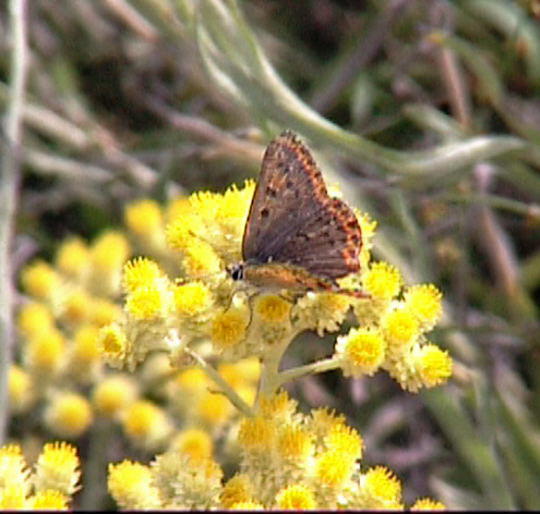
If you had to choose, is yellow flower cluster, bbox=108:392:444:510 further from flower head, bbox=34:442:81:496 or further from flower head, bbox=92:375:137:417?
flower head, bbox=92:375:137:417

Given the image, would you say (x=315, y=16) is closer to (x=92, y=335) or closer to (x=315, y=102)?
(x=315, y=102)

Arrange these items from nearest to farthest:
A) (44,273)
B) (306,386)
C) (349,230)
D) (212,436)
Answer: (349,230) → (212,436) → (44,273) → (306,386)

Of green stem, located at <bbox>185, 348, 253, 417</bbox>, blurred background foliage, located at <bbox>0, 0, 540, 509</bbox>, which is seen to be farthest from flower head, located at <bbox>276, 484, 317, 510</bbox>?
blurred background foliage, located at <bbox>0, 0, 540, 509</bbox>

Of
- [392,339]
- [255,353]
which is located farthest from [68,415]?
[392,339]

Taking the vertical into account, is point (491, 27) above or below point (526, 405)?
above

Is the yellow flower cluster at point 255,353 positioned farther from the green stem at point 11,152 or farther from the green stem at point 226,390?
the green stem at point 11,152

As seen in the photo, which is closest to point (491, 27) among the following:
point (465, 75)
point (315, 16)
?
point (465, 75)

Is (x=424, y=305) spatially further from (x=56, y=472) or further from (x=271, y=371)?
(x=56, y=472)
